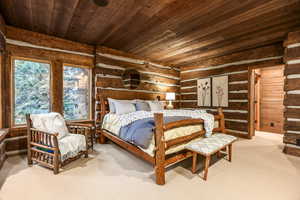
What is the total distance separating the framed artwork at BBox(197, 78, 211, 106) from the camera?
523cm

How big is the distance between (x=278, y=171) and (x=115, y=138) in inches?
122

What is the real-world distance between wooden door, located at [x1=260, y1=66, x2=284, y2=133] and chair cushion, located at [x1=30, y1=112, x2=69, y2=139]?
261 inches

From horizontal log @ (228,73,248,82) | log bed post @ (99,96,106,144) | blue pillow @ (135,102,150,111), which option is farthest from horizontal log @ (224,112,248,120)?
log bed post @ (99,96,106,144)

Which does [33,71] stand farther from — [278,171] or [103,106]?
[278,171]

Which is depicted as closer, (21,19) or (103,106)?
(21,19)

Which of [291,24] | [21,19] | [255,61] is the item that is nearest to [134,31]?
[21,19]

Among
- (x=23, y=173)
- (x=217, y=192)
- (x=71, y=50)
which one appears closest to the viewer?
(x=217, y=192)

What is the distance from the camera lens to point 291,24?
9.28ft

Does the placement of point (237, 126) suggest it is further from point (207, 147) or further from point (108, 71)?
point (108, 71)

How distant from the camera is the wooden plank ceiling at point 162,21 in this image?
2258 mm

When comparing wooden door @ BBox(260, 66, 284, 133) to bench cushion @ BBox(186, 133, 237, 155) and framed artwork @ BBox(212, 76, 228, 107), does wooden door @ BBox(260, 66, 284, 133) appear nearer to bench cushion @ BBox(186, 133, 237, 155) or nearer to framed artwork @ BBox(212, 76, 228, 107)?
framed artwork @ BBox(212, 76, 228, 107)

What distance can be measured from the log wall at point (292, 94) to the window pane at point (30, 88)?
570 cm

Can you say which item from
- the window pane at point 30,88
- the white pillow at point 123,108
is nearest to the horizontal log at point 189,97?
the white pillow at point 123,108

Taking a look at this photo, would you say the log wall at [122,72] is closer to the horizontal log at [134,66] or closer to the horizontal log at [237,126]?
the horizontal log at [134,66]
